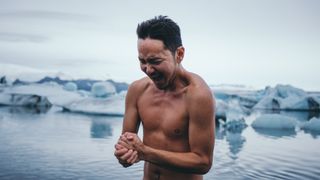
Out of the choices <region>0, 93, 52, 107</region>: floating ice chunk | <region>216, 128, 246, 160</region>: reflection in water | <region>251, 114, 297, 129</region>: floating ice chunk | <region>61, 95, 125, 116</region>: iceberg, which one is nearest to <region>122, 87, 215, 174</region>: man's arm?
<region>216, 128, 246, 160</region>: reflection in water

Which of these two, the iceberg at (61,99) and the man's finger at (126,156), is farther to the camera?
the iceberg at (61,99)

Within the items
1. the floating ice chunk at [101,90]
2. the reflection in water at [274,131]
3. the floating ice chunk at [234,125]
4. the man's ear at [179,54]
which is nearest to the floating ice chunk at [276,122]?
the reflection in water at [274,131]

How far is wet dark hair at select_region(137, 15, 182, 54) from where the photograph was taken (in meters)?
1.76

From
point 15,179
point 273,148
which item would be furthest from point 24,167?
point 273,148

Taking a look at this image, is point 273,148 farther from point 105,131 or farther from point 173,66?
point 173,66

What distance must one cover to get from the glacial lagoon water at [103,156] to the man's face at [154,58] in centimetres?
367

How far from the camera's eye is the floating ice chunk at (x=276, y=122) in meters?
12.2

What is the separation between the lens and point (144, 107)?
6.87 ft

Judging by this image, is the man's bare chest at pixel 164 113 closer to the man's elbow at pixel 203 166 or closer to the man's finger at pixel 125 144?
the man's elbow at pixel 203 166

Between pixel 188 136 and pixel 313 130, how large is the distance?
11.8 meters

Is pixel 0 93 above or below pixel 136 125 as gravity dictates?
below

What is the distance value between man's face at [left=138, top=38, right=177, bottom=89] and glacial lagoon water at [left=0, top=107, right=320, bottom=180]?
367cm

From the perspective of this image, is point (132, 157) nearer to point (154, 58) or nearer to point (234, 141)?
point (154, 58)

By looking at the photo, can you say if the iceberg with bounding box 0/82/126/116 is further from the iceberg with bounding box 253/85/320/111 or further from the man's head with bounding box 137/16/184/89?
the man's head with bounding box 137/16/184/89
